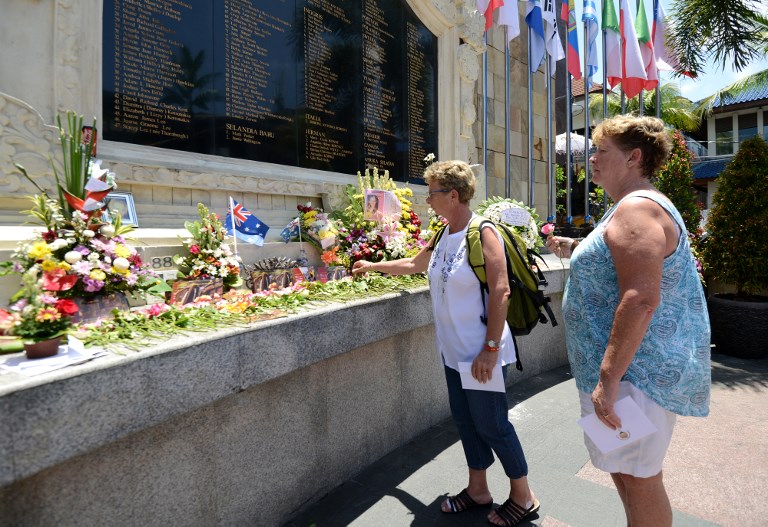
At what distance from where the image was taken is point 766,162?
6.06 meters

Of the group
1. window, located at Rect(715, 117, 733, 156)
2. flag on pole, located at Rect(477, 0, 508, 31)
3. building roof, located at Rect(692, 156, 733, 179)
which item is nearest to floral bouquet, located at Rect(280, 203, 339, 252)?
flag on pole, located at Rect(477, 0, 508, 31)

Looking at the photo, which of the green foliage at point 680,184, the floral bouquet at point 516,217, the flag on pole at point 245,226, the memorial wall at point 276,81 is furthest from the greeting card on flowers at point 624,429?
the green foliage at point 680,184

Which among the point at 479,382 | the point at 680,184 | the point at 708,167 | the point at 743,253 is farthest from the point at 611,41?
the point at 708,167

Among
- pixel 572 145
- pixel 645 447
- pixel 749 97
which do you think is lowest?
pixel 645 447

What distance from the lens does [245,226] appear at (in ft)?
12.2

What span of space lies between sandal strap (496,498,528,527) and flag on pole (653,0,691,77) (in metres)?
10.9

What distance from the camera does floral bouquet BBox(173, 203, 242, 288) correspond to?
333 centimetres

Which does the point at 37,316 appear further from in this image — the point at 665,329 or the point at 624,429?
the point at 665,329

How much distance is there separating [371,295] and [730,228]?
5.79 m

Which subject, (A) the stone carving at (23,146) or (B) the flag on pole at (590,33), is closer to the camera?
(A) the stone carving at (23,146)

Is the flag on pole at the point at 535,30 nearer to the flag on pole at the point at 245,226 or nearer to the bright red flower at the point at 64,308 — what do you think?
the flag on pole at the point at 245,226

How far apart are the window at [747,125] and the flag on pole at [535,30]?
25564mm

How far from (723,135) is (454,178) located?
112ft

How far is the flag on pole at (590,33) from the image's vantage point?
9570mm
